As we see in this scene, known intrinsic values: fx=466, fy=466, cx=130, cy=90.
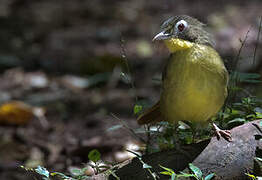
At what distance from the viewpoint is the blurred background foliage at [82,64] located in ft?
17.7

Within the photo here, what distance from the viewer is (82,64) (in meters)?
7.86

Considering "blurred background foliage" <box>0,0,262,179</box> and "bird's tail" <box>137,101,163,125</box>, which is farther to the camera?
"blurred background foliage" <box>0,0,262,179</box>

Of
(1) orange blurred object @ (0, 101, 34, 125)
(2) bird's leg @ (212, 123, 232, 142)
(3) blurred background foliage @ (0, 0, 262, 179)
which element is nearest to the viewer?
(2) bird's leg @ (212, 123, 232, 142)

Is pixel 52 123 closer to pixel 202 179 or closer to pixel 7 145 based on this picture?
pixel 7 145

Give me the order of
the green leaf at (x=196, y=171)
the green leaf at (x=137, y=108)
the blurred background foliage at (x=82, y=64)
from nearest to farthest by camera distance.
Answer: the green leaf at (x=196, y=171)
the green leaf at (x=137, y=108)
the blurred background foliage at (x=82, y=64)

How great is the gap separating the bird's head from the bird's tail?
578 mm

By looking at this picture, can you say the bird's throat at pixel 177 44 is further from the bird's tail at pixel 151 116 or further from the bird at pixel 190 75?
the bird's tail at pixel 151 116

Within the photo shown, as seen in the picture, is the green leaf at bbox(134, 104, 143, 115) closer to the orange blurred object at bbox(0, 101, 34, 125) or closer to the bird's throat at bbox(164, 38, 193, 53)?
the bird's throat at bbox(164, 38, 193, 53)

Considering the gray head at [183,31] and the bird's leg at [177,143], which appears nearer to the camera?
the bird's leg at [177,143]

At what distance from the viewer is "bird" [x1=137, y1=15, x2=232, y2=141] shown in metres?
3.23

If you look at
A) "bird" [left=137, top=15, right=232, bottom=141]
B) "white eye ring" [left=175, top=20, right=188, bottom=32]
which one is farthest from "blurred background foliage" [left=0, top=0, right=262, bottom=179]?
"white eye ring" [left=175, top=20, right=188, bottom=32]

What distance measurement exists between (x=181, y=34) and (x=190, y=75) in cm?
33

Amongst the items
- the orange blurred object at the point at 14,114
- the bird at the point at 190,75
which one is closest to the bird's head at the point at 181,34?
the bird at the point at 190,75

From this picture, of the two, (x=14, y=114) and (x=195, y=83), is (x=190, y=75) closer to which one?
(x=195, y=83)
